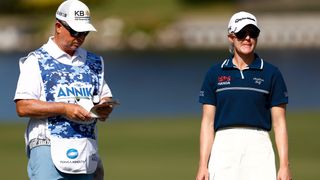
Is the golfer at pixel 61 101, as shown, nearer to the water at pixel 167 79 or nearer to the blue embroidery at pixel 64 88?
the blue embroidery at pixel 64 88

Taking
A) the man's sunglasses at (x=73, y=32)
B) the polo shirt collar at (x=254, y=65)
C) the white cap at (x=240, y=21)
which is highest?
the white cap at (x=240, y=21)

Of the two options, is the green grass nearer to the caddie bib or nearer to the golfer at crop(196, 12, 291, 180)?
the golfer at crop(196, 12, 291, 180)

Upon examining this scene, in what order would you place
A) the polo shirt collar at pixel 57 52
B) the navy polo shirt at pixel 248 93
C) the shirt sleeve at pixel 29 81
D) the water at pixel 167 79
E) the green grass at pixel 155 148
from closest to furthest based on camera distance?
the shirt sleeve at pixel 29 81, the polo shirt collar at pixel 57 52, the navy polo shirt at pixel 248 93, the green grass at pixel 155 148, the water at pixel 167 79

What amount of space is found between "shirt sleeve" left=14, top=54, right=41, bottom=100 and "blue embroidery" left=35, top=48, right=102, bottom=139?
0.12ft

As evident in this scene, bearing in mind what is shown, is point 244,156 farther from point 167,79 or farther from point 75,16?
point 167,79

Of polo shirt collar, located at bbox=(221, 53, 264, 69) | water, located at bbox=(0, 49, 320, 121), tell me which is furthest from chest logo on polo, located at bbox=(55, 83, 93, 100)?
water, located at bbox=(0, 49, 320, 121)

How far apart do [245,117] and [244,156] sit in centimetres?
24

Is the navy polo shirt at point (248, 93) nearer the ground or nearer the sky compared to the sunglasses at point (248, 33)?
nearer the ground

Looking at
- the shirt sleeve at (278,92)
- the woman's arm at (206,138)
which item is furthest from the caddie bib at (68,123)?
the shirt sleeve at (278,92)

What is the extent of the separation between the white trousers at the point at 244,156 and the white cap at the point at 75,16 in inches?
42.9

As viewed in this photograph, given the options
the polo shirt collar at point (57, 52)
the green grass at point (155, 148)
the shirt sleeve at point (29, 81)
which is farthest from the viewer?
the green grass at point (155, 148)

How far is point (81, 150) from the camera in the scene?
7.31 m

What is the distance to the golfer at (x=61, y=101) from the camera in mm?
7266

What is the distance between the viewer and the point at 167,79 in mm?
53625
